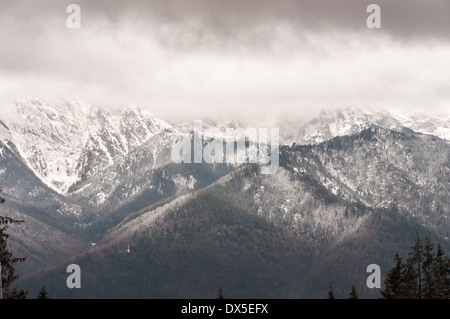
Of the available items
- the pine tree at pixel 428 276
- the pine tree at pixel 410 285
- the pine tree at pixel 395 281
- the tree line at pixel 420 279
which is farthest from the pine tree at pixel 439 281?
the pine tree at pixel 395 281

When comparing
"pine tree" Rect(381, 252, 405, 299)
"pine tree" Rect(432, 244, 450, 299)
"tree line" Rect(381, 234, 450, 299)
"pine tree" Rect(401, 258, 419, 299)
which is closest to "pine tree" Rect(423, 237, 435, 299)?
"tree line" Rect(381, 234, 450, 299)

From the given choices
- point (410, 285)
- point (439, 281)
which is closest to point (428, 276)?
point (410, 285)

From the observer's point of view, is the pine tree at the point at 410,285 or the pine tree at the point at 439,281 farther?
the pine tree at the point at 410,285

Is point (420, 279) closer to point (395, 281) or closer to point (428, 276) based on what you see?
point (428, 276)

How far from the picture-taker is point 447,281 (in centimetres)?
12581

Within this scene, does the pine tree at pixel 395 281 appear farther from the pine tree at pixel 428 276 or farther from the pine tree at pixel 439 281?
the pine tree at pixel 428 276

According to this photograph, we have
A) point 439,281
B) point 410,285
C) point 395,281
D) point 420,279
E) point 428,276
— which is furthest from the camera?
point 395,281

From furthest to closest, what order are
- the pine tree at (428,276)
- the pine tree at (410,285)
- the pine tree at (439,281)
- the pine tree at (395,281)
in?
1. the pine tree at (395,281)
2. the pine tree at (410,285)
3. the pine tree at (439,281)
4. the pine tree at (428,276)

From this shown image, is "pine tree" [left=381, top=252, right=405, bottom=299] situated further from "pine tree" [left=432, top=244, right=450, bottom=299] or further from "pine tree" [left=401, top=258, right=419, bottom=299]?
"pine tree" [left=432, top=244, right=450, bottom=299]
